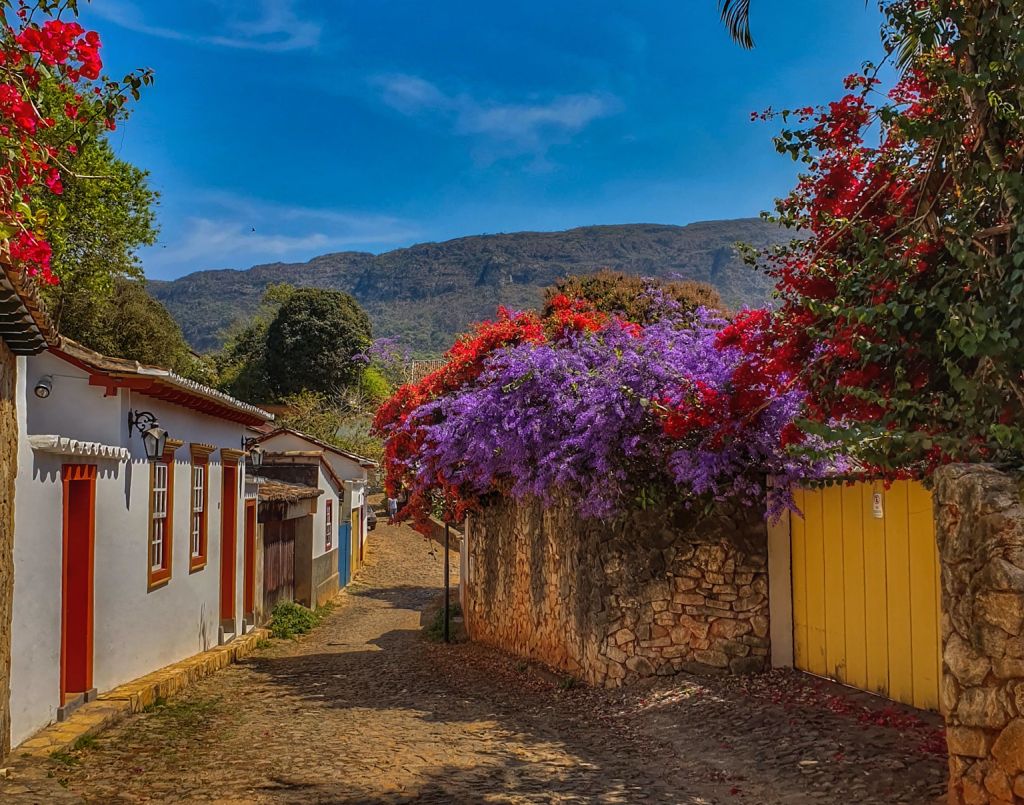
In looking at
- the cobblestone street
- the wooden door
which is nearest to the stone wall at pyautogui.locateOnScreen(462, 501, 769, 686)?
the cobblestone street

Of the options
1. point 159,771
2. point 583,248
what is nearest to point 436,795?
point 159,771

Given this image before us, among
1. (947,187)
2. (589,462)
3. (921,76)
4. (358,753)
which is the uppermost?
(921,76)

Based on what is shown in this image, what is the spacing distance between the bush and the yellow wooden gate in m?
11.2

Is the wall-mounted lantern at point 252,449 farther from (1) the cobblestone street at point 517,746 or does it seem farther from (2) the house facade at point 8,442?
(2) the house facade at point 8,442

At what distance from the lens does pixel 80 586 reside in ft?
27.7

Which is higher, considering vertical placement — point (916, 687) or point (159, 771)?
point (916, 687)

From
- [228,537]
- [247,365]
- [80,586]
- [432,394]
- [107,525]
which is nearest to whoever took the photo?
[80,586]

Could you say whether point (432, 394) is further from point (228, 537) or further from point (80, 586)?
point (80, 586)

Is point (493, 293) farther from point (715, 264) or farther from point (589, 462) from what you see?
point (589, 462)

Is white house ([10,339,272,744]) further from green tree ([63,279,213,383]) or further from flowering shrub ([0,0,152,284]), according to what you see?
green tree ([63,279,213,383])

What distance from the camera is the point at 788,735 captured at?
6.65 m

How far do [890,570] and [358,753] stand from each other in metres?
4.32

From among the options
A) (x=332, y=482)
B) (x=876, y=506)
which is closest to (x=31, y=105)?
(x=876, y=506)

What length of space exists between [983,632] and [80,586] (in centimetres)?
746
